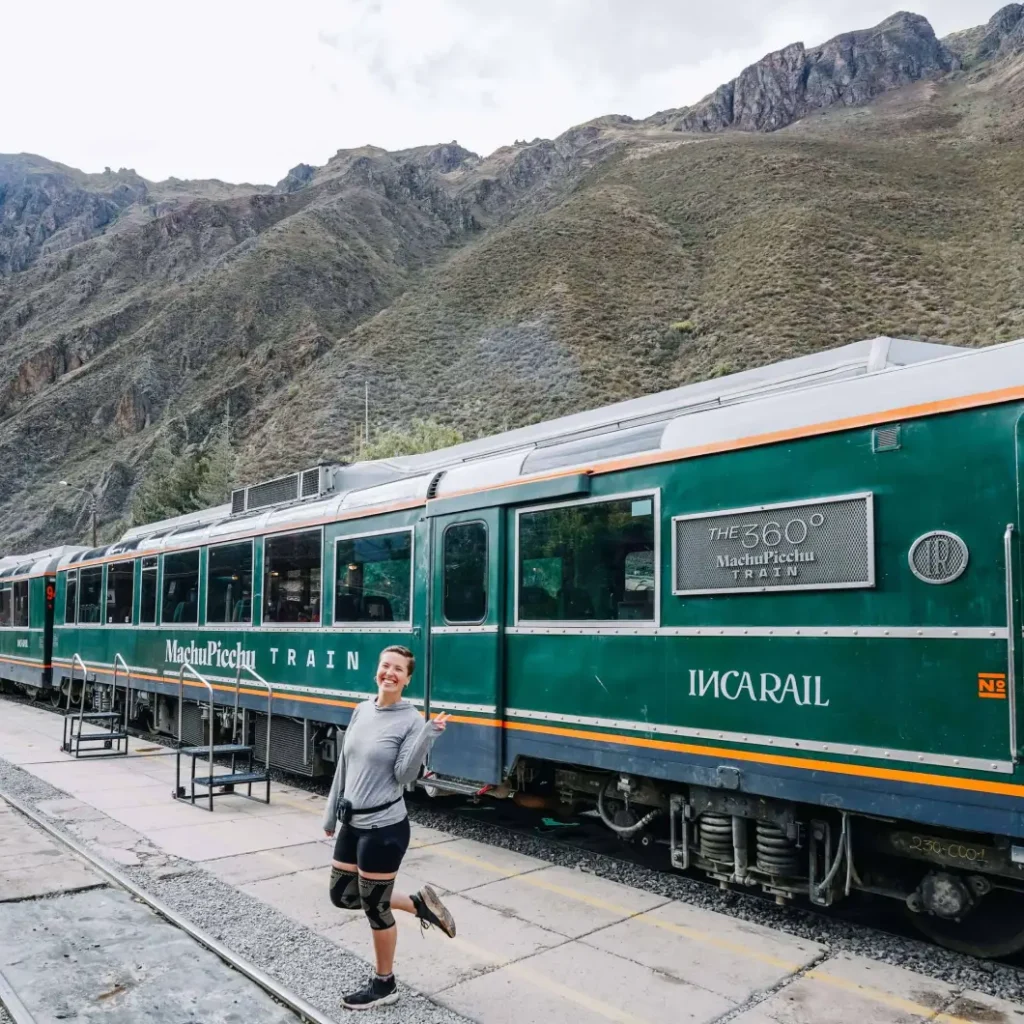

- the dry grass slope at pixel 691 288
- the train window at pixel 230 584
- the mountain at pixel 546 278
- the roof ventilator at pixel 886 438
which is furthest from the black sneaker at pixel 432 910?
the mountain at pixel 546 278

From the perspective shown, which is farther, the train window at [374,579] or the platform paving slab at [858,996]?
the train window at [374,579]

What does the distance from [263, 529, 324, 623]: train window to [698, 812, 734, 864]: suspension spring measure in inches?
208

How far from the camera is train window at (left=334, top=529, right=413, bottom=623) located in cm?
855

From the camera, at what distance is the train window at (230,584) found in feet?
37.1

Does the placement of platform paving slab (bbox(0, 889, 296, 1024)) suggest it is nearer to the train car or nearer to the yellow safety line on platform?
the yellow safety line on platform

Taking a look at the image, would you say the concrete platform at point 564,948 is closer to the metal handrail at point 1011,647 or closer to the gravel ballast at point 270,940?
the gravel ballast at point 270,940

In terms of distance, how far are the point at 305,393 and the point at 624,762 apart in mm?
51510

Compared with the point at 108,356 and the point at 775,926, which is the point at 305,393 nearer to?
the point at 108,356

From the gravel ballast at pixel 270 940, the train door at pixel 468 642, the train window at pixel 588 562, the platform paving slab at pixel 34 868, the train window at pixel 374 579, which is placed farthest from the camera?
the train window at pixel 374 579

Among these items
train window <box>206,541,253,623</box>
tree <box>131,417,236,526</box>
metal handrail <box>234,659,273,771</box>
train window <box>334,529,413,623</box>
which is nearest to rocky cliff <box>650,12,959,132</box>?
tree <box>131,417,236,526</box>

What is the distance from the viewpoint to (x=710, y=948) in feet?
17.1

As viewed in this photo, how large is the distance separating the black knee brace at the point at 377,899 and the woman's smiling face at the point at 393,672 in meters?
0.88

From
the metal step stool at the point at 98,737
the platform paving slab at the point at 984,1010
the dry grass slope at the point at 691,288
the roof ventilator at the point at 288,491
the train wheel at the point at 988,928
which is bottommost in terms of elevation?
the metal step stool at the point at 98,737

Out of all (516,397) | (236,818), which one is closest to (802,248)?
(516,397)
